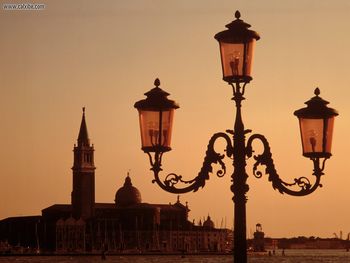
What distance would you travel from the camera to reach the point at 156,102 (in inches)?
320

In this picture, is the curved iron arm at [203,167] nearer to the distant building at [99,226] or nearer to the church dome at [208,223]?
the distant building at [99,226]

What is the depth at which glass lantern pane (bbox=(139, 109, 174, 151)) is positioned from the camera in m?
8.00

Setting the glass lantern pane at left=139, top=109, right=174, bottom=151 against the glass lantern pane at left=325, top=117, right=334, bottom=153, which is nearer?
the glass lantern pane at left=139, top=109, right=174, bottom=151

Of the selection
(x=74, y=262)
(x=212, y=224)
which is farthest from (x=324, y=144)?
(x=212, y=224)

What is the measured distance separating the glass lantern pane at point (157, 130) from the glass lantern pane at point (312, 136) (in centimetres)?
109

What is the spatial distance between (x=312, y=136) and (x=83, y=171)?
113 metres

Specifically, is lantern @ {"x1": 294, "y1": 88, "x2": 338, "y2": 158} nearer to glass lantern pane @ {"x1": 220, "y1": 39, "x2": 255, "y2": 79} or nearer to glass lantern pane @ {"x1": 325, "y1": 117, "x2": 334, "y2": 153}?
glass lantern pane @ {"x1": 325, "y1": 117, "x2": 334, "y2": 153}

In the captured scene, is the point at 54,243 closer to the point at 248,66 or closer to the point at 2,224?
the point at 2,224

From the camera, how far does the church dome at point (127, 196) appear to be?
13425 centimetres

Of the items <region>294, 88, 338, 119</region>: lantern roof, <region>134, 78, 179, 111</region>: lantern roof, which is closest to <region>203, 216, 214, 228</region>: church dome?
<region>294, 88, 338, 119</region>: lantern roof

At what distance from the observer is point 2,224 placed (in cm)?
13888

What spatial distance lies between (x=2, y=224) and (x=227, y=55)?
438 ft

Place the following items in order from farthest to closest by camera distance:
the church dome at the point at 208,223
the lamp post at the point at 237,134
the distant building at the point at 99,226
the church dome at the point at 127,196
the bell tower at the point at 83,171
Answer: the church dome at the point at 208,223
the church dome at the point at 127,196
the distant building at the point at 99,226
the bell tower at the point at 83,171
the lamp post at the point at 237,134

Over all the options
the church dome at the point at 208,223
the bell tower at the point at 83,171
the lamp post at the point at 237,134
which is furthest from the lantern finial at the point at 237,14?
the church dome at the point at 208,223
